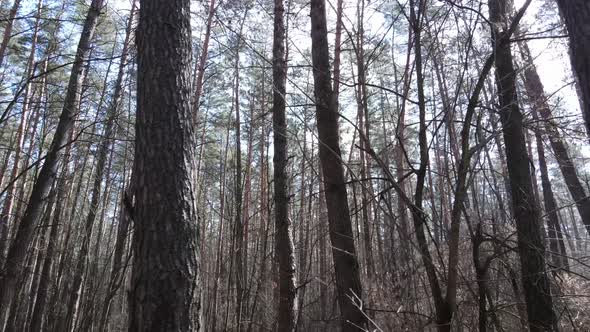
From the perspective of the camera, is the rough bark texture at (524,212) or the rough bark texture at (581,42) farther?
the rough bark texture at (524,212)

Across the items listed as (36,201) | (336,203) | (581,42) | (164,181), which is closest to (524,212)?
(336,203)

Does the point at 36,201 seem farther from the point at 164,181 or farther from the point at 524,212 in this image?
the point at 524,212

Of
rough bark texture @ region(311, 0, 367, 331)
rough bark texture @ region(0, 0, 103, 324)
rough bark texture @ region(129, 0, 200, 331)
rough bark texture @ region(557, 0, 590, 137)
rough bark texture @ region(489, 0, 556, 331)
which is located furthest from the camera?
rough bark texture @ region(0, 0, 103, 324)

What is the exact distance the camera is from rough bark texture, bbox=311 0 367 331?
10.4 ft

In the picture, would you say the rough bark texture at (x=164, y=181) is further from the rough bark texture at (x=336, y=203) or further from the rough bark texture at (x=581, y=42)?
the rough bark texture at (x=581, y=42)

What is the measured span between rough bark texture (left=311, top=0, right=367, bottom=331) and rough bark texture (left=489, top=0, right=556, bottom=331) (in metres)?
1.28

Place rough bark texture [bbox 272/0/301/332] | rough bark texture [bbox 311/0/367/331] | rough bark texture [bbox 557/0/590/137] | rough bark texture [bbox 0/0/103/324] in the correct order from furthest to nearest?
rough bark texture [bbox 0/0/103/324], rough bark texture [bbox 272/0/301/332], rough bark texture [bbox 311/0/367/331], rough bark texture [bbox 557/0/590/137]

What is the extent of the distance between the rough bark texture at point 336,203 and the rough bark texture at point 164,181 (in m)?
1.03

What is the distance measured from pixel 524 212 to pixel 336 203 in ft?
6.22

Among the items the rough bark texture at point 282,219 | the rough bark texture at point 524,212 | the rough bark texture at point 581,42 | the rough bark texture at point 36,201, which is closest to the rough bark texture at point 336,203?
the rough bark texture at point 282,219

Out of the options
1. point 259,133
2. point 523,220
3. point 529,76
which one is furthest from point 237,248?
point 259,133

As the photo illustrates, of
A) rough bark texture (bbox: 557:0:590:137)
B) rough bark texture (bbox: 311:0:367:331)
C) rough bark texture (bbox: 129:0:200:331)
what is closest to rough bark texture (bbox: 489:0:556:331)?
rough bark texture (bbox: 557:0:590:137)

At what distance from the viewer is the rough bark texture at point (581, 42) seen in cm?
204

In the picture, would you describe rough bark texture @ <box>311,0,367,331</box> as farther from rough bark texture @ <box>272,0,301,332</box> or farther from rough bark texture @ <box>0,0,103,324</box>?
rough bark texture @ <box>0,0,103,324</box>
